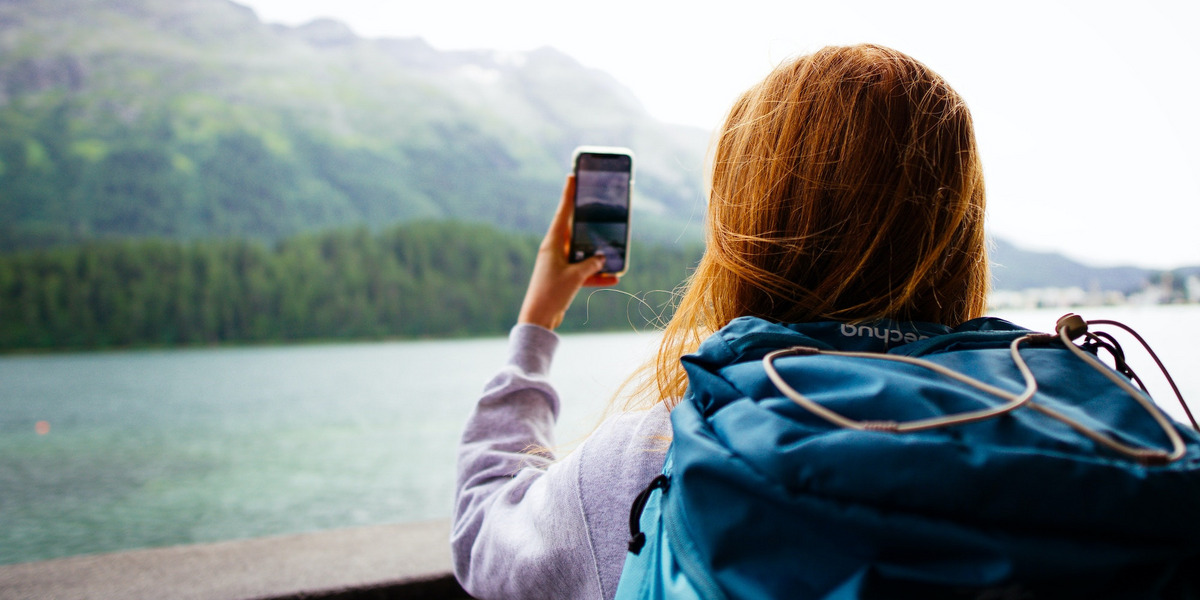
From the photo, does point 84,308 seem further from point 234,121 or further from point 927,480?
point 927,480

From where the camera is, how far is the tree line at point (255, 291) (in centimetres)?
2305

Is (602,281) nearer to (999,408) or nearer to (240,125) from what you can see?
(999,408)

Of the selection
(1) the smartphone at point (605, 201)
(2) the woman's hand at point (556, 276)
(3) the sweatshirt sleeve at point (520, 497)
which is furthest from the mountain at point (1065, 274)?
(3) the sweatshirt sleeve at point (520, 497)

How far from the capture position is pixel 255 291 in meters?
26.8

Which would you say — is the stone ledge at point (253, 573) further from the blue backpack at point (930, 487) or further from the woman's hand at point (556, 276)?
the blue backpack at point (930, 487)

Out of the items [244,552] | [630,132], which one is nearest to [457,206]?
[630,132]

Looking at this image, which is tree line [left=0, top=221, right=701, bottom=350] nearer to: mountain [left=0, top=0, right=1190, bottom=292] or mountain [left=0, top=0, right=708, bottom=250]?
mountain [left=0, top=0, right=1190, bottom=292]

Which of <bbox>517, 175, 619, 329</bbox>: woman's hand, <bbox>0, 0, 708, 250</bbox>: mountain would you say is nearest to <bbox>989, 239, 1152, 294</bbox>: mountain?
<bbox>517, 175, 619, 329</bbox>: woman's hand

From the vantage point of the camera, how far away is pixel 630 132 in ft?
48.4

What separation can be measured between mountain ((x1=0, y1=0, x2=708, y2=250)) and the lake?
7462 mm

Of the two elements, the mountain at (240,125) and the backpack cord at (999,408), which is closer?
the backpack cord at (999,408)

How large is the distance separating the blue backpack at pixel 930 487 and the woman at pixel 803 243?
0.12 meters

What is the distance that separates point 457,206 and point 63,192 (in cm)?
2274

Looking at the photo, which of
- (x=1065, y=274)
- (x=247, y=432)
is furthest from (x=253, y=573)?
(x=247, y=432)
